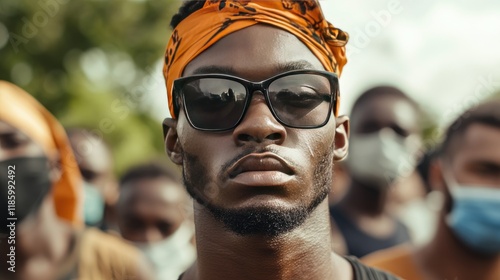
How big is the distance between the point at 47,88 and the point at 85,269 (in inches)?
772

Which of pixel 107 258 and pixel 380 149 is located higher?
pixel 107 258

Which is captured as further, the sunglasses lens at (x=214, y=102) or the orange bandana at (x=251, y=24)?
the orange bandana at (x=251, y=24)

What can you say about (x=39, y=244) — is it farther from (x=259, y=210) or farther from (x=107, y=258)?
(x=259, y=210)

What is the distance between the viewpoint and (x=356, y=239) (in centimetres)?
664

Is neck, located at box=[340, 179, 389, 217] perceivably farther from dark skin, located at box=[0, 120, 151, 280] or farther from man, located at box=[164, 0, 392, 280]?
man, located at box=[164, 0, 392, 280]

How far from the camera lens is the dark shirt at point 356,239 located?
6.53 metres

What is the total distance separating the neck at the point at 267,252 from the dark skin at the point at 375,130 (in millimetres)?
4137

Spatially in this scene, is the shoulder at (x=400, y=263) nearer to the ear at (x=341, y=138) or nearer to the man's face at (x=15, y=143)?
the ear at (x=341, y=138)

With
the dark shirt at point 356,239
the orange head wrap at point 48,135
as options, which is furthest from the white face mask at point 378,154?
the orange head wrap at point 48,135

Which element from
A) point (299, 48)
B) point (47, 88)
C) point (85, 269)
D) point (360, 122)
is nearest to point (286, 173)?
point (299, 48)

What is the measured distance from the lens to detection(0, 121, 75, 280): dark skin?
5.30 m

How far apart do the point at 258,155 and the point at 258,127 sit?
0.10 metres

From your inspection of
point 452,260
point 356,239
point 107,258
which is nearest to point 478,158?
point 452,260

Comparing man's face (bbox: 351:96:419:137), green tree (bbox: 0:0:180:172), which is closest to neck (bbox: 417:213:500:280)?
man's face (bbox: 351:96:419:137)
